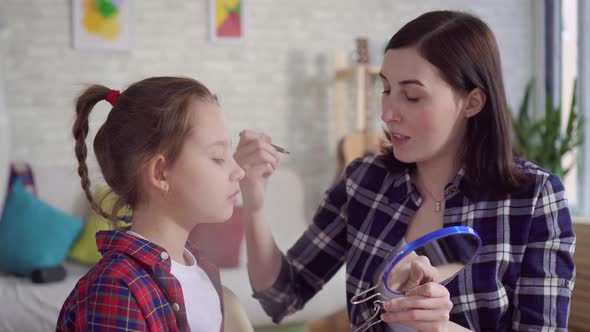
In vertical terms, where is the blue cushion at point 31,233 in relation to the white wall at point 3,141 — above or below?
below

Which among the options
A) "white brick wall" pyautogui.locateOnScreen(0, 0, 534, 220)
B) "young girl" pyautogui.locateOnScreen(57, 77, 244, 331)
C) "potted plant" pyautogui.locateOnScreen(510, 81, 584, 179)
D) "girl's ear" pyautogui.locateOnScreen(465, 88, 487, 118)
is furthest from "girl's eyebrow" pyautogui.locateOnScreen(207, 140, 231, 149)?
"potted plant" pyautogui.locateOnScreen(510, 81, 584, 179)

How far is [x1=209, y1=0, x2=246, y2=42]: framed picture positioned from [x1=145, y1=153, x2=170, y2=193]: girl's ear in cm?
244

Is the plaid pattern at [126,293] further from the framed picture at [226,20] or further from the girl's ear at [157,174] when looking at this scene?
the framed picture at [226,20]

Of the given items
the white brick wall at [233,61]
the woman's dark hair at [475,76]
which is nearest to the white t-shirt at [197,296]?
the woman's dark hair at [475,76]

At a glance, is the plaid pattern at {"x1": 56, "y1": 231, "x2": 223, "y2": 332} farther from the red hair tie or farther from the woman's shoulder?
the woman's shoulder

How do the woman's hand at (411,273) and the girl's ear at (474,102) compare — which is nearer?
the woman's hand at (411,273)

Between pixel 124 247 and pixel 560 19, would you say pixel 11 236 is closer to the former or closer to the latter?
pixel 124 247

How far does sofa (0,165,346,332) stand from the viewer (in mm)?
2145

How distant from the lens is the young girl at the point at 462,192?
103 centimetres

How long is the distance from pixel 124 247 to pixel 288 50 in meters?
2.67

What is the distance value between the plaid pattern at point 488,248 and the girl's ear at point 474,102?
0.13 meters

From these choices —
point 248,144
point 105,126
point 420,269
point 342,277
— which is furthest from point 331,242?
point 342,277

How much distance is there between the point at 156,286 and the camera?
0.83m

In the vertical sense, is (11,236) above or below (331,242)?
below
